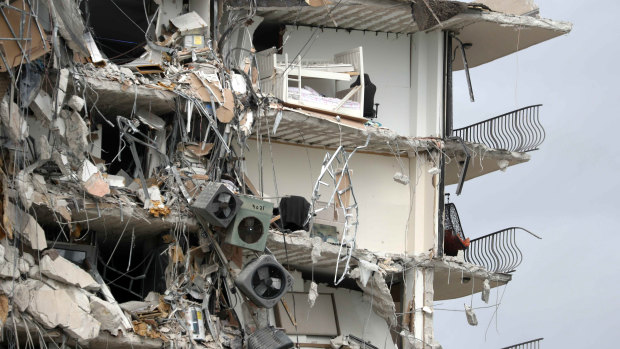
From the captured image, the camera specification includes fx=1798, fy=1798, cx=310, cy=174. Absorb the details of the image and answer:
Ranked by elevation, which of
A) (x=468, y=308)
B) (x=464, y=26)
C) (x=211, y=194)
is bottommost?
(x=468, y=308)

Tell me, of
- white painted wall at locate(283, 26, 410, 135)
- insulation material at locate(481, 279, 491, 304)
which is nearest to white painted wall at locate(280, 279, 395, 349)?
insulation material at locate(481, 279, 491, 304)

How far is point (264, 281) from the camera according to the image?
108ft

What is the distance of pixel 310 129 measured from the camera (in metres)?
36.5

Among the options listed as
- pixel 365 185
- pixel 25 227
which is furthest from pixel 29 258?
pixel 365 185

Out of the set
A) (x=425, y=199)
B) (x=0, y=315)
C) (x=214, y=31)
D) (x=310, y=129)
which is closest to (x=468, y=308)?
(x=425, y=199)

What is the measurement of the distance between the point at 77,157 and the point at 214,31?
479cm

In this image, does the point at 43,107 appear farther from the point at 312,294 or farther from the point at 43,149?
the point at 312,294

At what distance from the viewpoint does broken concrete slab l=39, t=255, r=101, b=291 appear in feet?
101

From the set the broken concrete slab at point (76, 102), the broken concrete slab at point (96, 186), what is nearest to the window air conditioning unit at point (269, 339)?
the broken concrete slab at point (96, 186)

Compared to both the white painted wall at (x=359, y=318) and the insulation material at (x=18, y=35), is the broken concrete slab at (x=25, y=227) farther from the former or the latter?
the white painted wall at (x=359, y=318)

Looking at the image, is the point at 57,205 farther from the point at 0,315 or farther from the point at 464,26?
the point at 464,26

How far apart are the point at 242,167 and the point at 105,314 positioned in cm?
520

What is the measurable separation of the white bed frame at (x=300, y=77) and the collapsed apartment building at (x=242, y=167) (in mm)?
51

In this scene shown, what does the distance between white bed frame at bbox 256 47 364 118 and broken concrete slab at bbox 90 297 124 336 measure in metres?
6.69
